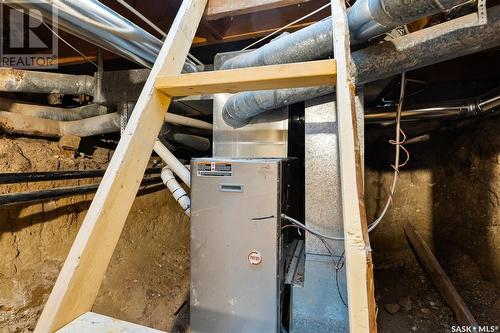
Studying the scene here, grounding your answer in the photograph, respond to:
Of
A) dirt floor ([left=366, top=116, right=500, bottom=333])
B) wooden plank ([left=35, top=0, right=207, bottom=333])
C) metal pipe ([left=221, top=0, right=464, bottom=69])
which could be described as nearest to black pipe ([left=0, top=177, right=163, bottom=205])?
wooden plank ([left=35, top=0, right=207, bottom=333])

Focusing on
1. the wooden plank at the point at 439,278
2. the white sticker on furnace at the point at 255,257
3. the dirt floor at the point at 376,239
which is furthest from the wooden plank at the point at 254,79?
the wooden plank at the point at 439,278

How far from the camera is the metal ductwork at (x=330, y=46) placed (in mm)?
681

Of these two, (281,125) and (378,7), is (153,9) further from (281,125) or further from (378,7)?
(378,7)

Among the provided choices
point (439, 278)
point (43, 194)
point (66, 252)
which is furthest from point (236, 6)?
point (439, 278)

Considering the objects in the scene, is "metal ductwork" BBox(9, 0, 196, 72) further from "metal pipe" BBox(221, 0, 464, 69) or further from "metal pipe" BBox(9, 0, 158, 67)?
"metal pipe" BBox(221, 0, 464, 69)

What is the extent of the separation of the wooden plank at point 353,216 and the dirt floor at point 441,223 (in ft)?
5.68

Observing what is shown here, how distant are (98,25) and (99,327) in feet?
2.72

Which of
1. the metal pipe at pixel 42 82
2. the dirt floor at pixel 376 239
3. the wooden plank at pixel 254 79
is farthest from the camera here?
the dirt floor at pixel 376 239

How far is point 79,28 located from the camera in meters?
0.83

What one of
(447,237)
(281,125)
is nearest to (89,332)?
(281,125)

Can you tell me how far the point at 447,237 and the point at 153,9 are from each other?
108 inches

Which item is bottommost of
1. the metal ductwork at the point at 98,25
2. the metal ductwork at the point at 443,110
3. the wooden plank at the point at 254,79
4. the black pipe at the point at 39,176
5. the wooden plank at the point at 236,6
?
the black pipe at the point at 39,176

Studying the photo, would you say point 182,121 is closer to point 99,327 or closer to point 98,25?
point 98,25

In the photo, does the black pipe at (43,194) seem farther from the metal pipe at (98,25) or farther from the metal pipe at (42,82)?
the metal pipe at (98,25)
